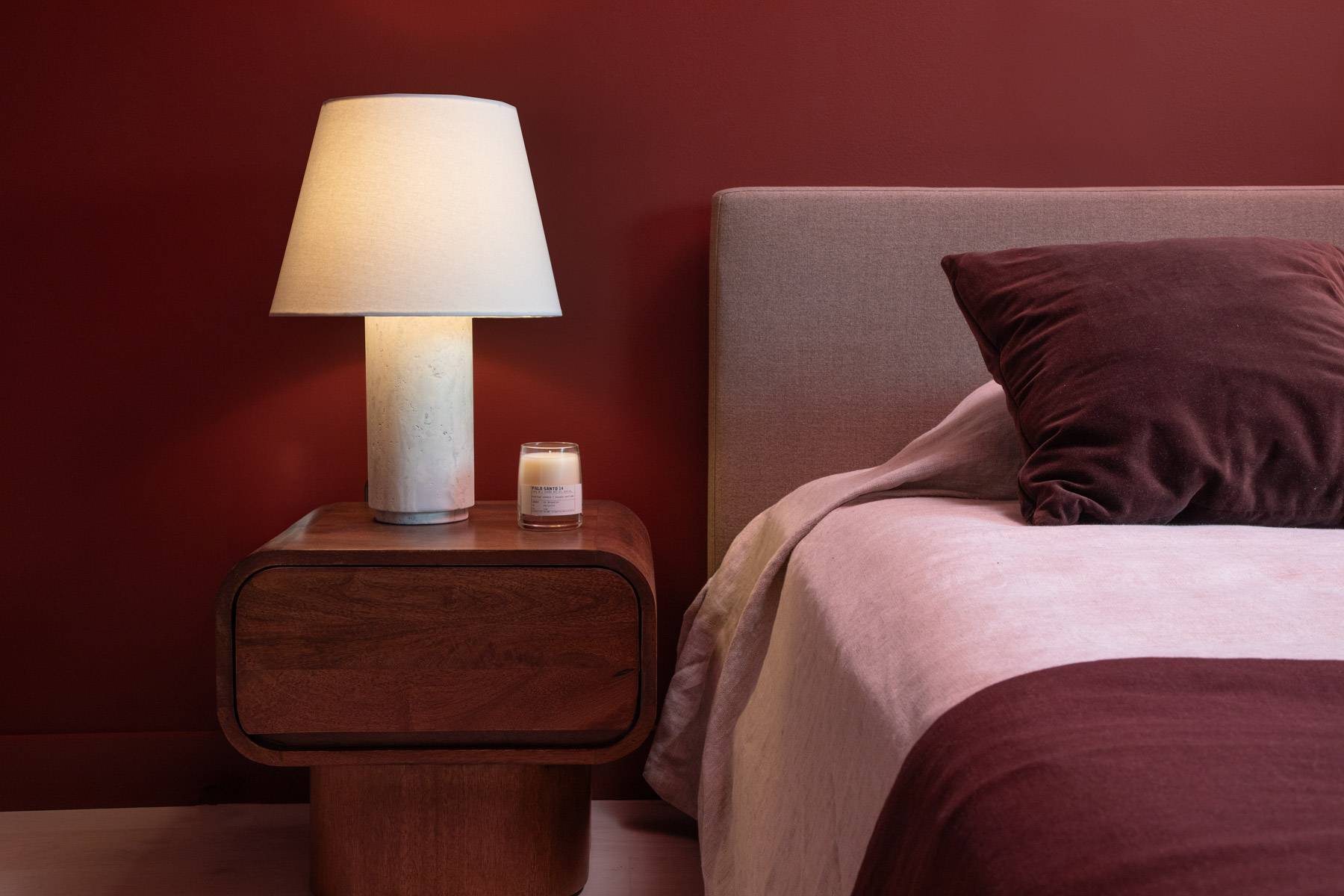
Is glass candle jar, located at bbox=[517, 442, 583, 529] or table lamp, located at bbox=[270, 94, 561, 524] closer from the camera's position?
table lamp, located at bbox=[270, 94, 561, 524]

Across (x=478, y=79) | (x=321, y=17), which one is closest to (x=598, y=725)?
(x=478, y=79)

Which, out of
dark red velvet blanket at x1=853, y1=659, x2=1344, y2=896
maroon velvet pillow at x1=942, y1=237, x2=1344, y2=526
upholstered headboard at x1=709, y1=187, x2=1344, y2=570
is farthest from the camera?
upholstered headboard at x1=709, y1=187, x2=1344, y2=570

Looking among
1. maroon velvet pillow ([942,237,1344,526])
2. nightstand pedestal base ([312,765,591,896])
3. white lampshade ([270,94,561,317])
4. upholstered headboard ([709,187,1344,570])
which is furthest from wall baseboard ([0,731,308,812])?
maroon velvet pillow ([942,237,1344,526])

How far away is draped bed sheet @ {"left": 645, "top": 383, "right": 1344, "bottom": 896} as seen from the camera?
0.78 m

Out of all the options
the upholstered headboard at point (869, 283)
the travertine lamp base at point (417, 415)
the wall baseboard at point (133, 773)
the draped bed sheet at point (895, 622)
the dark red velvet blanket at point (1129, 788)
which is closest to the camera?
the dark red velvet blanket at point (1129, 788)

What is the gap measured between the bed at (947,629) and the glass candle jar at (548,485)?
250mm

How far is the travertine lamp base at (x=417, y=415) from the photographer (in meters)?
1.46

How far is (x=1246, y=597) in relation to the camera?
0.85 meters

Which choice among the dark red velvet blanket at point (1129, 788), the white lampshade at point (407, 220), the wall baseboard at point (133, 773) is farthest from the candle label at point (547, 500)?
the dark red velvet blanket at point (1129, 788)

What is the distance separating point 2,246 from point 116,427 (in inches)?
12.5

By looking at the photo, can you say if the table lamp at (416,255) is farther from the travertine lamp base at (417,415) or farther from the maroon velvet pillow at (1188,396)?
the maroon velvet pillow at (1188,396)

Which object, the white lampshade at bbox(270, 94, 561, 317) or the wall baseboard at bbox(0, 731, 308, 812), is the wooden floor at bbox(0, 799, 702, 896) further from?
the white lampshade at bbox(270, 94, 561, 317)

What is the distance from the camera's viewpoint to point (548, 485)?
1468 millimetres

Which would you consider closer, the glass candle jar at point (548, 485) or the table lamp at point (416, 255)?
the table lamp at point (416, 255)
